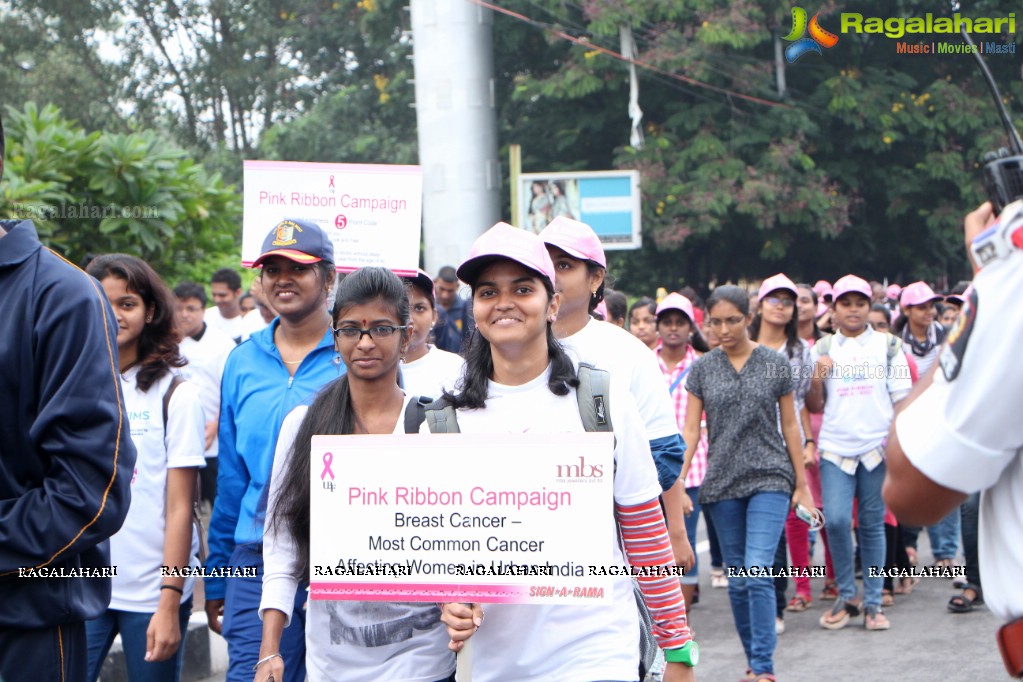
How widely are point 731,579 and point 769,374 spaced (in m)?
1.10

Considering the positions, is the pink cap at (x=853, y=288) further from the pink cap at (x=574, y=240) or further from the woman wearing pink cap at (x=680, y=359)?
the pink cap at (x=574, y=240)

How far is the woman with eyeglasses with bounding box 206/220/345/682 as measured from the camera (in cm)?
455

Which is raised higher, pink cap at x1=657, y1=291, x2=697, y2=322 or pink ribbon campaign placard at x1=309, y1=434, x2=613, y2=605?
pink cap at x1=657, y1=291, x2=697, y2=322

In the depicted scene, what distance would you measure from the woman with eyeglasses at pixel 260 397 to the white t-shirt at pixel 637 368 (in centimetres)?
91

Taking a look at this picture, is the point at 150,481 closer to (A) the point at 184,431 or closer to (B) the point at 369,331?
(A) the point at 184,431

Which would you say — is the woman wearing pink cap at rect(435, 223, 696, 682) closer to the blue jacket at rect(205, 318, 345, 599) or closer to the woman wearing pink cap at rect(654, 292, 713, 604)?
the blue jacket at rect(205, 318, 345, 599)

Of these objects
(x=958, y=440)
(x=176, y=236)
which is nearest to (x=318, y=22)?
(x=176, y=236)

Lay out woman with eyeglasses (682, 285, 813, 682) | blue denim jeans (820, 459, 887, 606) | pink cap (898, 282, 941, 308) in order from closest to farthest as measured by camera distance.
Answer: woman with eyeglasses (682, 285, 813, 682)
blue denim jeans (820, 459, 887, 606)
pink cap (898, 282, 941, 308)

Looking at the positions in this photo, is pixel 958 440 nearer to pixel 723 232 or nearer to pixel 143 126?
pixel 723 232

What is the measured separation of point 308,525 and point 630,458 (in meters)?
0.93

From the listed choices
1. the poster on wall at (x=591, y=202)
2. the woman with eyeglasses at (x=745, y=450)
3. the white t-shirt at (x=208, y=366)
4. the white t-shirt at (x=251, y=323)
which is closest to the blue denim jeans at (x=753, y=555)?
the woman with eyeglasses at (x=745, y=450)

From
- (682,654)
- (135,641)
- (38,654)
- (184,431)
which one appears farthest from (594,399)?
(135,641)

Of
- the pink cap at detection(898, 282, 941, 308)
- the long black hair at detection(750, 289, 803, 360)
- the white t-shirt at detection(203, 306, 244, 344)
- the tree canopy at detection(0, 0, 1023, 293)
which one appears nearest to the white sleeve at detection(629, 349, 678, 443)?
the long black hair at detection(750, 289, 803, 360)

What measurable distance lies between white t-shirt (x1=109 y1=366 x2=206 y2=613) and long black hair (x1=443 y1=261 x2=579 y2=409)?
147cm
